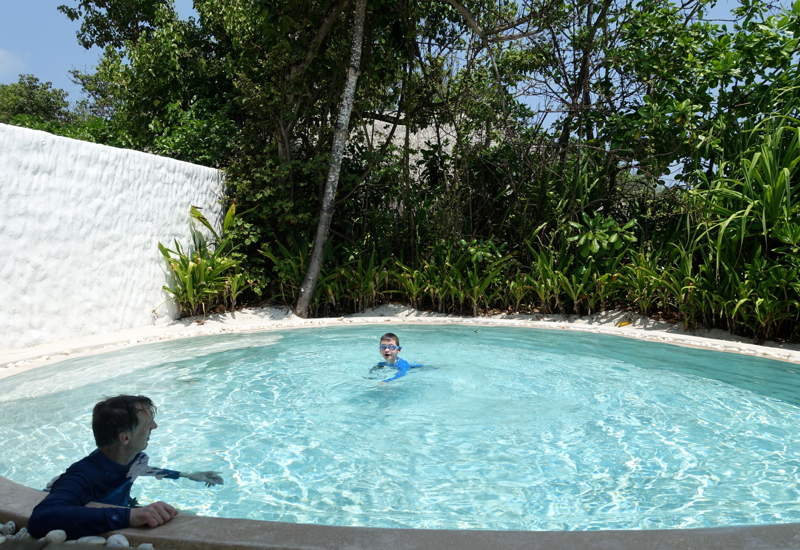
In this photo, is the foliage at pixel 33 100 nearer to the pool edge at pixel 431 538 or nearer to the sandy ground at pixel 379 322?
the sandy ground at pixel 379 322

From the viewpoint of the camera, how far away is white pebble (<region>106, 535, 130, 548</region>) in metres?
1.93

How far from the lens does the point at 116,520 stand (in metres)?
2.00

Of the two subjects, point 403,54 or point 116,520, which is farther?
point 403,54

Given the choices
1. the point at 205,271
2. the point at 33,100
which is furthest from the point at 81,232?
the point at 33,100

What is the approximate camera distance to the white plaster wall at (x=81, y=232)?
5.94 metres

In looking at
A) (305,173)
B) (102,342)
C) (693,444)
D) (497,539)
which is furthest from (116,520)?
(305,173)

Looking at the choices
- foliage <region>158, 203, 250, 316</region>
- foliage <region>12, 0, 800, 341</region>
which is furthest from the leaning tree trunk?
foliage <region>158, 203, 250, 316</region>

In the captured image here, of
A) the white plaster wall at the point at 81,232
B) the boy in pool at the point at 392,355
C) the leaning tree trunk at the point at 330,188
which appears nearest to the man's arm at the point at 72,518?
the boy in pool at the point at 392,355

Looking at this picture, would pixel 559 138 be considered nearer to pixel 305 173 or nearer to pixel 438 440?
pixel 305 173

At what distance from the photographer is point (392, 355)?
5.30m

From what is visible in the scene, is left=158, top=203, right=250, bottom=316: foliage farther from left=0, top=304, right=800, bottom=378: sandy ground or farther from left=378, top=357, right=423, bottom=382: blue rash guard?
left=378, top=357, right=423, bottom=382: blue rash guard

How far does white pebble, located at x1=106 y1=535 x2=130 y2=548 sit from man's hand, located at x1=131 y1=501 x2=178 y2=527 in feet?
0.25

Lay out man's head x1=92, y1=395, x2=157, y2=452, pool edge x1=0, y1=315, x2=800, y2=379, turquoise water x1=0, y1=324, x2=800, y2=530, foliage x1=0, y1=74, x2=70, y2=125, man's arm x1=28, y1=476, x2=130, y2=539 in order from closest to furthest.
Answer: man's arm x1=28, y1=476, x2=130, y2=539, man's head x1=92, y1=395, x2=157, y2=452, turquoise water x1=0, y1=324, x2=800, y2=530, pool edge x1=0, y1=315, x2=800, y2=379, foliage x1=0, y1=74, x2=70, y2=125

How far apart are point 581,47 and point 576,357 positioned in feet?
19.6
